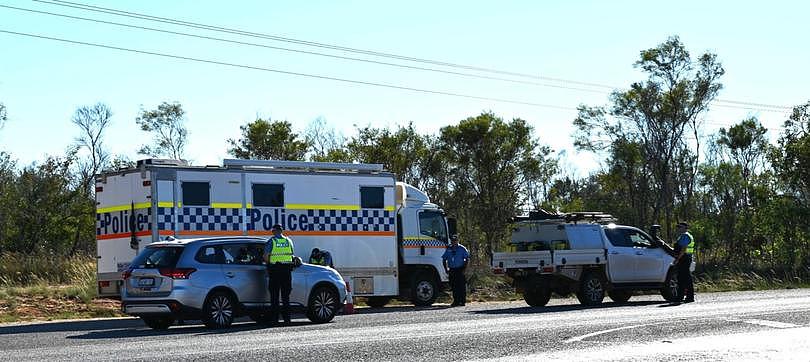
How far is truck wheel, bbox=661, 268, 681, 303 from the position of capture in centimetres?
2619

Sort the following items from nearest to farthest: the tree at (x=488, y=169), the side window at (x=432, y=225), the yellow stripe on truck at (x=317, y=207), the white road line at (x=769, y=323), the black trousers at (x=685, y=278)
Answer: the white road line at (x=769, y=323) → the yellow stripe on truck at (x=317, y=207) → the black trousers at (x=685, y=278) → the side window at (x=432, y=225) → the tree at (x=488, y=169)

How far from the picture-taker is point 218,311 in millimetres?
19500

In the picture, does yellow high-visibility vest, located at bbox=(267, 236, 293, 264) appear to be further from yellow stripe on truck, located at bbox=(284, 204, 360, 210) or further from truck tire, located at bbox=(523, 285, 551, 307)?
truck tire, located at bbox=(523, 285, 551, 307)

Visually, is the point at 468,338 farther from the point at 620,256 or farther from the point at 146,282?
the point at 620,256

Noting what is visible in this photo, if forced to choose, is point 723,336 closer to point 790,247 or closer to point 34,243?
point 790,247

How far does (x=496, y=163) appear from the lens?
49.6 m

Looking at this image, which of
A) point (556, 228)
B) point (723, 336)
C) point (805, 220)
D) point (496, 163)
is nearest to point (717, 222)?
point (805, 220)

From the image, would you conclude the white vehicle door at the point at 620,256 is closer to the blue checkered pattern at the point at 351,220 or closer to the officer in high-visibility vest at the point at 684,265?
the officer in high-visibility vest at the point at 684,265

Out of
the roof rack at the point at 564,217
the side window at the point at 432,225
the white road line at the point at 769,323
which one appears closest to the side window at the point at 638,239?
the roof rack at the point at 564,217

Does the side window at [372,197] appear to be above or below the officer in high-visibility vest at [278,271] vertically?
above

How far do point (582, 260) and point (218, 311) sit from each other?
872 cm

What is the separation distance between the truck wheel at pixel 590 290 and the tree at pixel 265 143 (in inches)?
1038

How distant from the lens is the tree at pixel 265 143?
49.9 meters

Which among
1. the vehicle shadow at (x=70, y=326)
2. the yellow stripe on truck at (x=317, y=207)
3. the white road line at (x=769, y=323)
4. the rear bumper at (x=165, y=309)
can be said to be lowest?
the white road line at (x=769, y=323)
